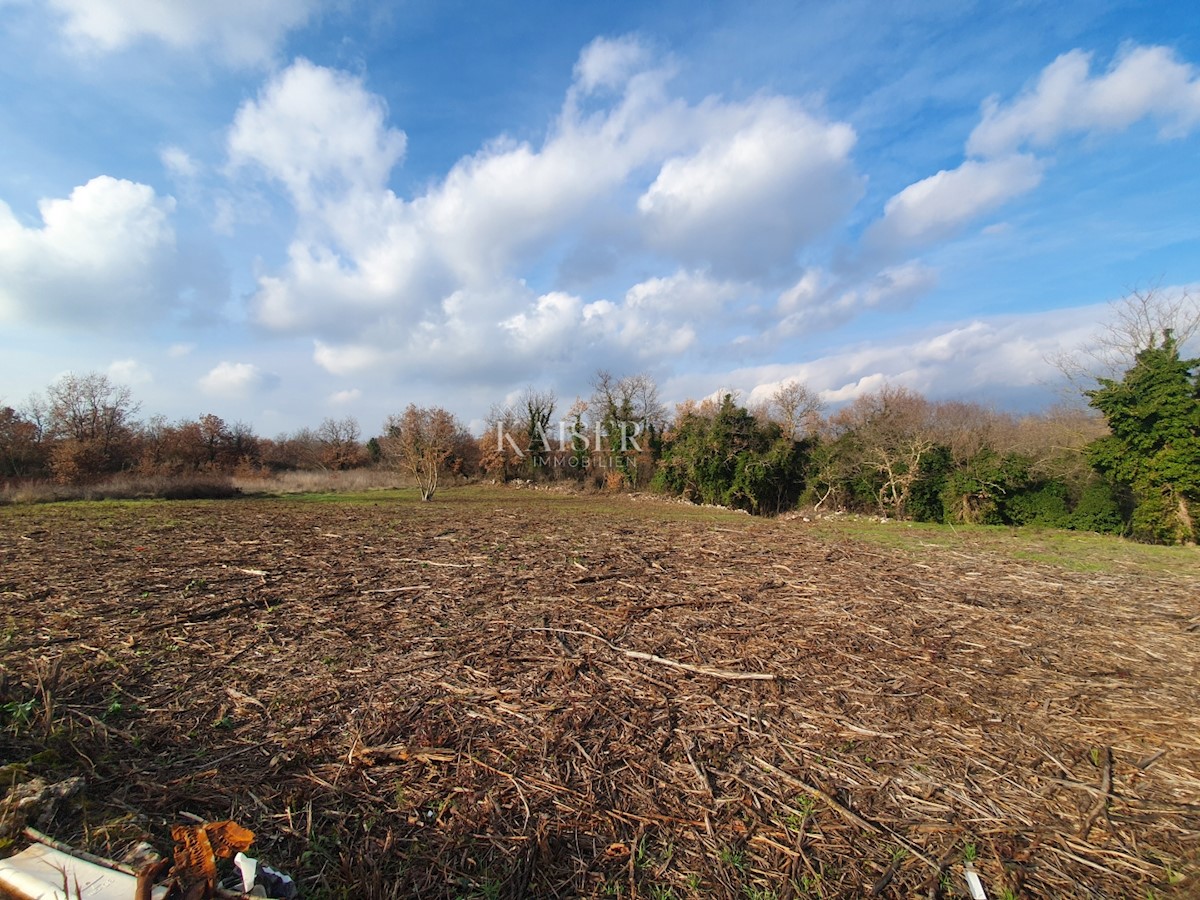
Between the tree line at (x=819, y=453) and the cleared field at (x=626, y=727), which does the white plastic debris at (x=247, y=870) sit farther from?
the tree line at (x=819, y=453)

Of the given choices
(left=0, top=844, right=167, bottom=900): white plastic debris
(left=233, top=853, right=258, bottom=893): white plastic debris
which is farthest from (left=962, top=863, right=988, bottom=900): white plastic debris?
(left=0, top=844, right=167, bottom=900): white plastic debris

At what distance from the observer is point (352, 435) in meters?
48.7

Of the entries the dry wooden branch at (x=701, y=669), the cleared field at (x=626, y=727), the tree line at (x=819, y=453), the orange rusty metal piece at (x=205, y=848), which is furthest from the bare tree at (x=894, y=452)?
the orange rusty metal piece at (x=205, y=848)

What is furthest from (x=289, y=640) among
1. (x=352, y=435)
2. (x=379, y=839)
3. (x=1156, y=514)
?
(x=352, y=435)

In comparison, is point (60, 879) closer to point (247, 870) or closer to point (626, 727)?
point (247, 870)

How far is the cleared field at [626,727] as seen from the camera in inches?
84.8

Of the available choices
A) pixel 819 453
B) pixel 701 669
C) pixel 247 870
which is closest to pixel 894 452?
pixel 819 453

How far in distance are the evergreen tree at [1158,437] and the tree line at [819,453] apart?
0.03 meters

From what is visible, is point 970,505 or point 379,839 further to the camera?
point 970,505

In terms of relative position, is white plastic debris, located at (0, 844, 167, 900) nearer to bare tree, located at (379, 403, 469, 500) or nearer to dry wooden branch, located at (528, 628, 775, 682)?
dry wooden branch, located at (528, 628, 775, 682)

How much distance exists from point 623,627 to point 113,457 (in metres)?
33.5

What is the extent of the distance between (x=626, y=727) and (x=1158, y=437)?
1562 centimetres

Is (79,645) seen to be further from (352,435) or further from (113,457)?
(352,435)

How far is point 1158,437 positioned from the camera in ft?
39.6
